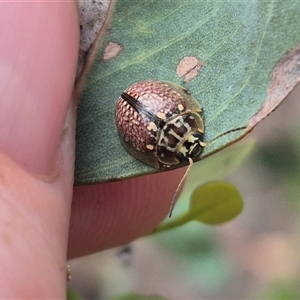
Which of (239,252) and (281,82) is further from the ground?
(281,82)

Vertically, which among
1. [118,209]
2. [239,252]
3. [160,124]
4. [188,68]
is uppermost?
[188,68]

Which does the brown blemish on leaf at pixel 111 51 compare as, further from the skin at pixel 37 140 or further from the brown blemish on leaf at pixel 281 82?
the brown blemish on leaf at pixel 281 82

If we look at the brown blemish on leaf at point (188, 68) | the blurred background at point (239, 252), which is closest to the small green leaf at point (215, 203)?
the brown blemish on leaf at point (188, 68)

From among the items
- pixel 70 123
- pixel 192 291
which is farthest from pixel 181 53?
pixel 192 291

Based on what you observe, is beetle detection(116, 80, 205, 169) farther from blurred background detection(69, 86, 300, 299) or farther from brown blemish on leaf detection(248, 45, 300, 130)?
blurred background detection(69, 86, 300, 299)

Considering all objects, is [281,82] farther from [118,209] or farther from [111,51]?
[118,209]

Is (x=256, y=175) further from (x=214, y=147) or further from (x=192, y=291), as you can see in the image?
(x=214, y=147)

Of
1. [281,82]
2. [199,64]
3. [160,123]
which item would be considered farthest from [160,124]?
[281,82]

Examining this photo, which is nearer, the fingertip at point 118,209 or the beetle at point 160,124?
the beetle at point 160,124
